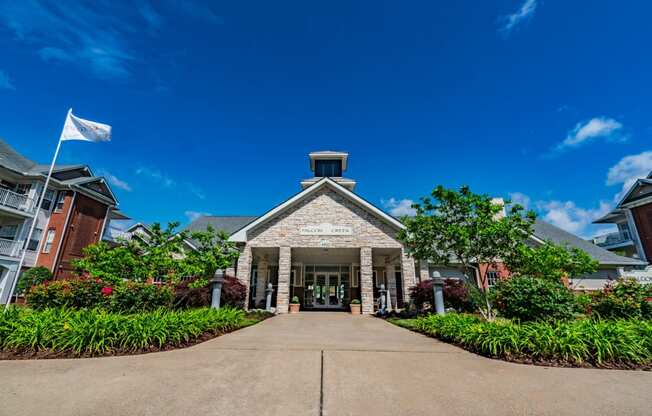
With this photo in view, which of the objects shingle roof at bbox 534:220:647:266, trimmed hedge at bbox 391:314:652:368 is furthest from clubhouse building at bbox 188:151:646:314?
trimmed hedge at bbox 391:314:652:368

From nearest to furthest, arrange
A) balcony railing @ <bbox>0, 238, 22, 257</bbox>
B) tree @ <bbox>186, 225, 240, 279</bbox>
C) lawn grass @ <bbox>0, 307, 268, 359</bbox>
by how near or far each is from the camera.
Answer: lawn grass @ <bbox>0, 307, 268, 359</bbox>, tree @ <bbox>186, 225, 240, 279</bbox>, balcony railing @ <bbox>0, 238, 22, 257</bbox>

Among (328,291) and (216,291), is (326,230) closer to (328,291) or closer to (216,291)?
(328,291)

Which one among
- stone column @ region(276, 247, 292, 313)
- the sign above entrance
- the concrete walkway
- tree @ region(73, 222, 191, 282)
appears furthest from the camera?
the sign above entrance

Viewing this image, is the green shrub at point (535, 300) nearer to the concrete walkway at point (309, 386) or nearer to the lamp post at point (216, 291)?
the concrete walkway at point (309, 386)

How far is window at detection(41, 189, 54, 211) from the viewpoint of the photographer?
62.1 ft

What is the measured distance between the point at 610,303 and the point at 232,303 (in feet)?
46.3

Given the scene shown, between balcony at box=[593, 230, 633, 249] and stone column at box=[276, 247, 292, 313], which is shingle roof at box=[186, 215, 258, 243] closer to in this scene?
stone column at box=[276, 247, 292, 313]

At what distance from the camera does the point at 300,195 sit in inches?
626

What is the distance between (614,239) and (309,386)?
3671 cm

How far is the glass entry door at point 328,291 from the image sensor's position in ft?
61.9

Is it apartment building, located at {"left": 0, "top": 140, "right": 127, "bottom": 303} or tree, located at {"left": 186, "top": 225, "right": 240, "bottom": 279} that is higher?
apartment building, located at {"left": 0, "top": 140, "right": 127, "bottom": 303}

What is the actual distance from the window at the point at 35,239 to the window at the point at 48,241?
377 millimetres

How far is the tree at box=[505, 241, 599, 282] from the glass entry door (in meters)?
10.8

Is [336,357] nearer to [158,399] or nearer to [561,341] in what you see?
[158,399]
